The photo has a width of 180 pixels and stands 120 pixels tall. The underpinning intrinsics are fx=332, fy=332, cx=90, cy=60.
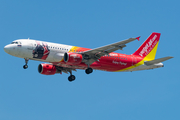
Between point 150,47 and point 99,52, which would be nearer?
point 99,52

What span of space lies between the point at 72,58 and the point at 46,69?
23.0 feet

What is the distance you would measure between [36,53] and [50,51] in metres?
2.04

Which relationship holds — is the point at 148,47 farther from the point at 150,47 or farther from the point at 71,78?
the point at 71,78

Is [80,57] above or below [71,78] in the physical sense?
above

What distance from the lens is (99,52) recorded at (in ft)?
159

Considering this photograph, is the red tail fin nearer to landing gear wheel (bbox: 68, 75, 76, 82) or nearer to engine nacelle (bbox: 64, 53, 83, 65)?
landing gear wheel (bbox: 68, 75, 76, 82)

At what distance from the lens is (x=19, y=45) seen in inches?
1802

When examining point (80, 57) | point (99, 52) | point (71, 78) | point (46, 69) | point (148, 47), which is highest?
point (148, 47)

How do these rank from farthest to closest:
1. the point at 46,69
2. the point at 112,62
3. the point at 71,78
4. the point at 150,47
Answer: the point at 150,47 < the point at 71,78 < the point at 46,69 < the point at 112,62

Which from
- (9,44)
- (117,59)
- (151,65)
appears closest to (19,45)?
(9,44)

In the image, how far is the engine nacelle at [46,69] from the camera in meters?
51.9

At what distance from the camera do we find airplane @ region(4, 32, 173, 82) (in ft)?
150

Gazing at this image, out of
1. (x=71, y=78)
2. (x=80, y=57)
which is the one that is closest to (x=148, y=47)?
(x=71, y=78)

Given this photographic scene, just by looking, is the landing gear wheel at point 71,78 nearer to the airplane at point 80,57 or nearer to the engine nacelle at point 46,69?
the airplane at point 80,57
